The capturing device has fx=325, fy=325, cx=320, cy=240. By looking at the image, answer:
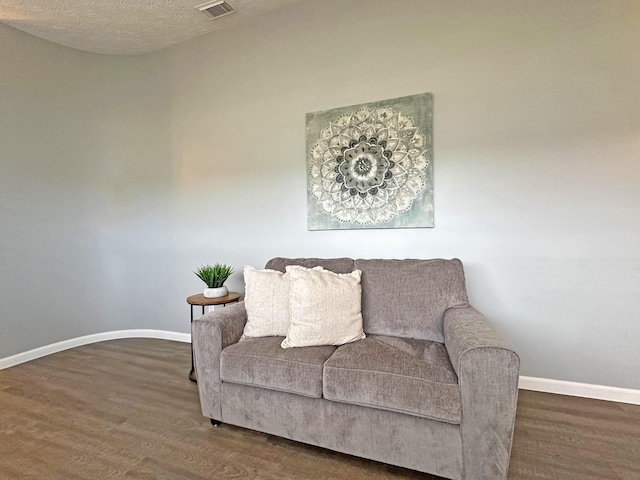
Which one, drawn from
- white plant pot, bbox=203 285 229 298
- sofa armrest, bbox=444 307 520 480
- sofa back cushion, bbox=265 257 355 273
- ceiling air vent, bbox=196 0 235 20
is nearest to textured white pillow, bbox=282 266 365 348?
sofa back cushion, bbox=265 257 355 273

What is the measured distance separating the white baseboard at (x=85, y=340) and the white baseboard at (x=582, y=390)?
9.79ft

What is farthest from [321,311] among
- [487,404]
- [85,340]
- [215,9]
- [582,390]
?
[85,340]

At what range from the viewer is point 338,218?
2617 millimetres

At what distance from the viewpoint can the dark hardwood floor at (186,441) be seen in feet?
4.84

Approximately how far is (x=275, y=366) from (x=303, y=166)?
167 cm

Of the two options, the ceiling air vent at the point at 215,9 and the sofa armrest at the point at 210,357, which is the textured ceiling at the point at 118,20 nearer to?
the ceiling air vent at the point at 215,9

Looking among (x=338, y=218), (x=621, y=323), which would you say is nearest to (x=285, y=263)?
(x=338, y=218)

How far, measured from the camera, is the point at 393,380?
56.6 inches

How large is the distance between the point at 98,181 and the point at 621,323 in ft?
15.0

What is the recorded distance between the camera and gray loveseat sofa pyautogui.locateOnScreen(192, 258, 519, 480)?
4.26 feet

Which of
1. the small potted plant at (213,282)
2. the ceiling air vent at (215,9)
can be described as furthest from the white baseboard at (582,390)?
the ceiling air vent at (215,9)

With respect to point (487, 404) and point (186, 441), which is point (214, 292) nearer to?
point (186, 441)

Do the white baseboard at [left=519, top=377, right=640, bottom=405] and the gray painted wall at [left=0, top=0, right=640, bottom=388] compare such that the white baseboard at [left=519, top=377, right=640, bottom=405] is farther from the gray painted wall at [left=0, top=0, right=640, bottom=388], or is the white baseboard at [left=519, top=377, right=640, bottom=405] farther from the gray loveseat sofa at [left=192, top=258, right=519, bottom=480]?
the gray loveseat sofa at [left=192, top=258, right=519, bottom=480]

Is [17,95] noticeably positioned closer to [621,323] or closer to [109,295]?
[109,295]
